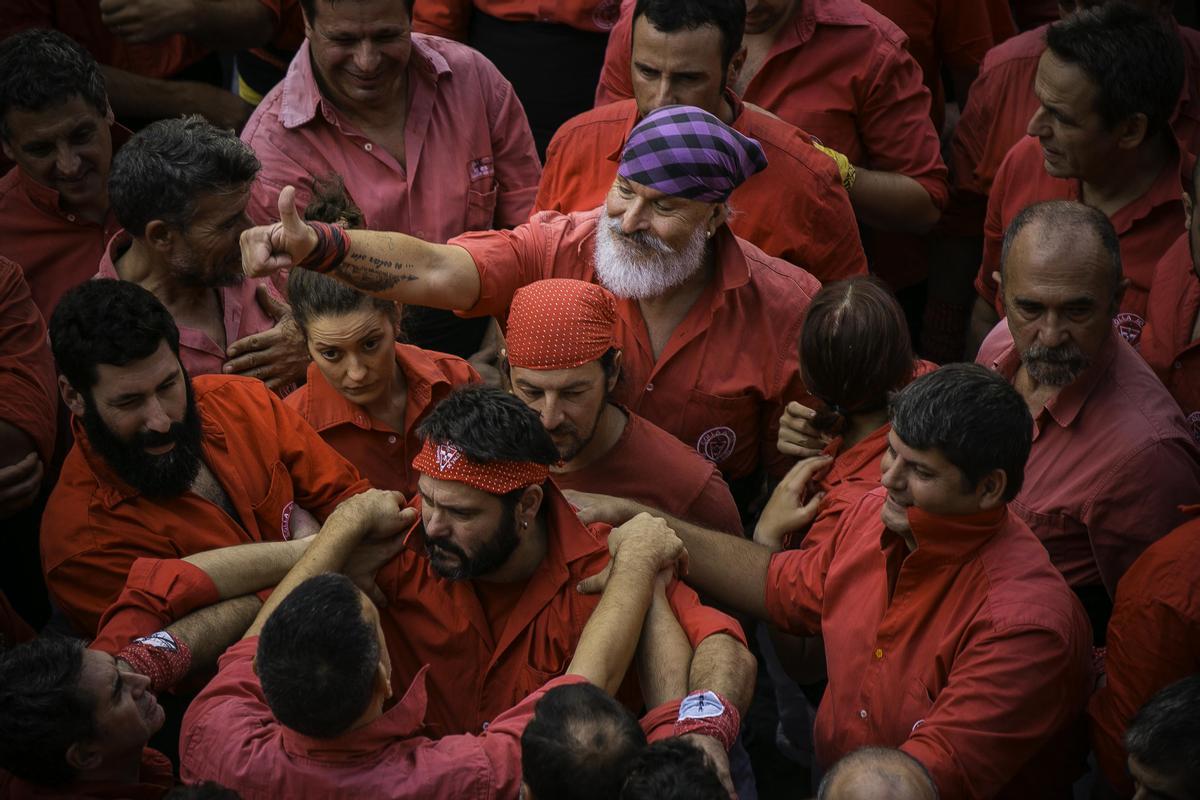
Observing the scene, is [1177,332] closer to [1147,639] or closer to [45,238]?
[1147,639]

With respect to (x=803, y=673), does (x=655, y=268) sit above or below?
above

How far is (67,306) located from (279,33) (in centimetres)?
269

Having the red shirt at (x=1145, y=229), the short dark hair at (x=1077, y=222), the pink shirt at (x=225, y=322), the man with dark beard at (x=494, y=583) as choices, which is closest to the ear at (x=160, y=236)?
the pink shirt at (x=225, y=322)

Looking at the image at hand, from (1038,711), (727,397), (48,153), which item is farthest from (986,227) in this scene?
(48,153)

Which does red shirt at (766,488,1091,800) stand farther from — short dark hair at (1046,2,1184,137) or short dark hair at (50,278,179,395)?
short dark hair at (50,278,179,395)

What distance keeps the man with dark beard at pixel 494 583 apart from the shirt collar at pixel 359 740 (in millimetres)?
525

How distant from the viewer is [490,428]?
162 inches

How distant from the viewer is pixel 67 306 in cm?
443

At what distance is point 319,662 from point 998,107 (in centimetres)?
420

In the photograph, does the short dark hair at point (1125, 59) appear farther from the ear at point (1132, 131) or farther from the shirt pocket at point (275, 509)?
the shirt pocket at point (275, 509)

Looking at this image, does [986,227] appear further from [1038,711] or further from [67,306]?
[67,306]

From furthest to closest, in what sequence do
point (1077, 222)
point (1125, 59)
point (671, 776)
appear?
point (1125, 59)
point (1077, 222)
point (671, 776)

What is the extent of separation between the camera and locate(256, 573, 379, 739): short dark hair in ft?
11.5

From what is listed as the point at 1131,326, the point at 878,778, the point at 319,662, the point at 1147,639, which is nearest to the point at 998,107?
the point at 1131,326
